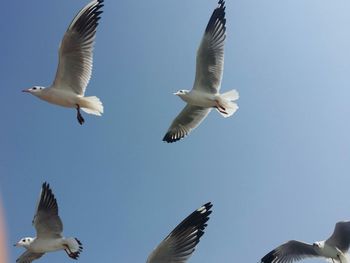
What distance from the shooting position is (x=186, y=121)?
13023 mm

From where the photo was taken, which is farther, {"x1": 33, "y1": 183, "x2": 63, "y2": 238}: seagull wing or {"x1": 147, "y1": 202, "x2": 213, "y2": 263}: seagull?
{"x1": 33, "y1": 183, "x2": 63, "y2": 238}: seagull wing

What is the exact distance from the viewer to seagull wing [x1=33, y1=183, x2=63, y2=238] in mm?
9422

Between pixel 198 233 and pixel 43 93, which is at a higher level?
pixel 43 93

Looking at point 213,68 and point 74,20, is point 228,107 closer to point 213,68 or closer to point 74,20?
point 213,68

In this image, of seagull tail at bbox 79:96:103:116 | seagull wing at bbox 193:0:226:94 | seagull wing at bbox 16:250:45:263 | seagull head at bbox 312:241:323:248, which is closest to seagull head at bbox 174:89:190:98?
seagull wing at bbox 193:0:226:94

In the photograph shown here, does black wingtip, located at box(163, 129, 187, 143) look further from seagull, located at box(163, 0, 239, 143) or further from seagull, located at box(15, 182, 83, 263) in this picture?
seagull, located at box(15, 182, 83, 263)

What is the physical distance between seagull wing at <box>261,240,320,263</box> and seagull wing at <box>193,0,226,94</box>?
332cm

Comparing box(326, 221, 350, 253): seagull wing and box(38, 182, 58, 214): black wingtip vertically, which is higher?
box(38, 182, 58, 214): black wingtip

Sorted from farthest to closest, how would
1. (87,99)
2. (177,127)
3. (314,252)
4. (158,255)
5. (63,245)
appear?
(177,127), (314,252), (87,99), (63,245), (158,255)

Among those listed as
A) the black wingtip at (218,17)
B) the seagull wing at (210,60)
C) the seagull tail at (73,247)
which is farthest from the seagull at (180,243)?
the black wingtip at (218,17)

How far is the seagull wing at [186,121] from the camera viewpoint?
42.1 ft

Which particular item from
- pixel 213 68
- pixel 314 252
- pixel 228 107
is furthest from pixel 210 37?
pixel 314 252

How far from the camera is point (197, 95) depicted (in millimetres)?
11742

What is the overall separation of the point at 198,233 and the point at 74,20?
4.72m
